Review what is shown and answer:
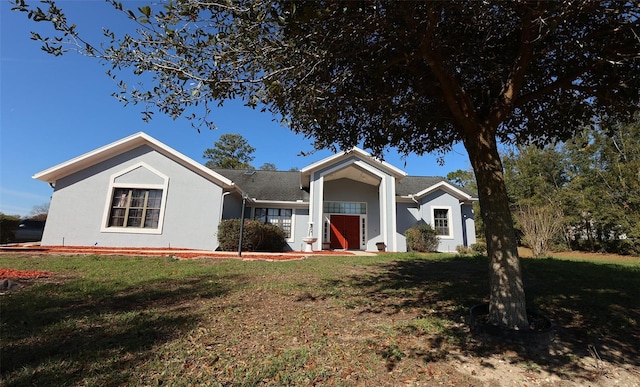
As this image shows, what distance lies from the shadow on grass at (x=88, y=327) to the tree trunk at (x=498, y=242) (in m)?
4.28

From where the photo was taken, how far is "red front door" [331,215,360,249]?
720 inches

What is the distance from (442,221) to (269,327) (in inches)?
649

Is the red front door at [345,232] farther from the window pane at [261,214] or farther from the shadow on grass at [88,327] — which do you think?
the shadow on grass at [88,327]

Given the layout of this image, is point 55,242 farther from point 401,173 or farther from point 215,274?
point 401,173

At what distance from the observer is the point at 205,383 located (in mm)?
2898

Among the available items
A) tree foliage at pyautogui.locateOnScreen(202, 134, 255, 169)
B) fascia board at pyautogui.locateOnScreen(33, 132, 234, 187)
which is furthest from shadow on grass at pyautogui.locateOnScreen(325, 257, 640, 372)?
tree foliage at pyautogui.locateOnScreen(202, 134, 255, 169)

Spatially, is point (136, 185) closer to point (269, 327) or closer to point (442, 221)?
point (269, 327)

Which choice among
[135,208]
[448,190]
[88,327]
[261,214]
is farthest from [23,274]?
[448,190]

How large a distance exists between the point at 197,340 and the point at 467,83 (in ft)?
21.2

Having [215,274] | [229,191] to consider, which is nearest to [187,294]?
[215,274]

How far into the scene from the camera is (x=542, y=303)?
5.53 meters

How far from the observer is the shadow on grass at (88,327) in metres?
2.98

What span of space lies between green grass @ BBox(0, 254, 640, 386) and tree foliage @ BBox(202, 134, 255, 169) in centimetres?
4169

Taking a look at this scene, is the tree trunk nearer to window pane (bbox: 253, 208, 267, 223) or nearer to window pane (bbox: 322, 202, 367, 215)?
window pane (bbox: 322, 202, 367, 215)
